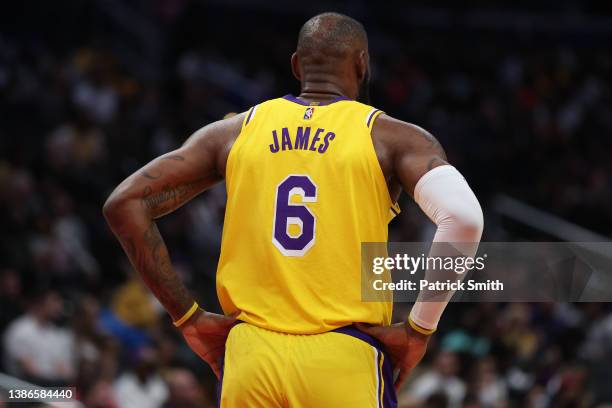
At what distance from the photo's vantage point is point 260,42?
61.2ft

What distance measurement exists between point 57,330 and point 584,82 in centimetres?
1205

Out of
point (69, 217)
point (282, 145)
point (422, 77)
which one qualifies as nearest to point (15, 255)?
point (69, 217)

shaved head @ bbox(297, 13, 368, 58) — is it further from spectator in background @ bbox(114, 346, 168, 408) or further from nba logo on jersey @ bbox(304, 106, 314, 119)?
spectator in background @ bbox(114, 346, 168, 408)

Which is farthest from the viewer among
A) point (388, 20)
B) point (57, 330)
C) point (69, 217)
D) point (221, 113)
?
point (388, 20)

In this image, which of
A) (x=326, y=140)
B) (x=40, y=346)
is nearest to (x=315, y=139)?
(x=326, y=140)

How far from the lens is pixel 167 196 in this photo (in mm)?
3918

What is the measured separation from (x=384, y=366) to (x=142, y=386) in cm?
593

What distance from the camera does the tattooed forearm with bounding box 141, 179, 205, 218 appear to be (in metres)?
3.88

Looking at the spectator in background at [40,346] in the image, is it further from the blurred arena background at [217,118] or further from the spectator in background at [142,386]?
the spectator in background at [142,386]

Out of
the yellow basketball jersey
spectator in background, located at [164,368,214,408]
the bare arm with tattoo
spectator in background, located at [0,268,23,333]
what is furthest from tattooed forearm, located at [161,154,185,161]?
spectator in background, located at [0,268,23,333]

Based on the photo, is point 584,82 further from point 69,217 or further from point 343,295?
point 343,295

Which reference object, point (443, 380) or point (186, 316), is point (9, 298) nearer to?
point (443, 380)

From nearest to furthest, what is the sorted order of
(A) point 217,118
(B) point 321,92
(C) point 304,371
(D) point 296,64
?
1. (C) point 304,371
2. (B) point 321,92
3. (D) point 296,64
4. (A) point 217,118

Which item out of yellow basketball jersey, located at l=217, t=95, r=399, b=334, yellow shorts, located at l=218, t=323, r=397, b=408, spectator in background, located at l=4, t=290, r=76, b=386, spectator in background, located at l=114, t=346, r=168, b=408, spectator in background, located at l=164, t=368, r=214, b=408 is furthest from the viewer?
spectator in background, located at l=4, t=290, r=76, b=386
